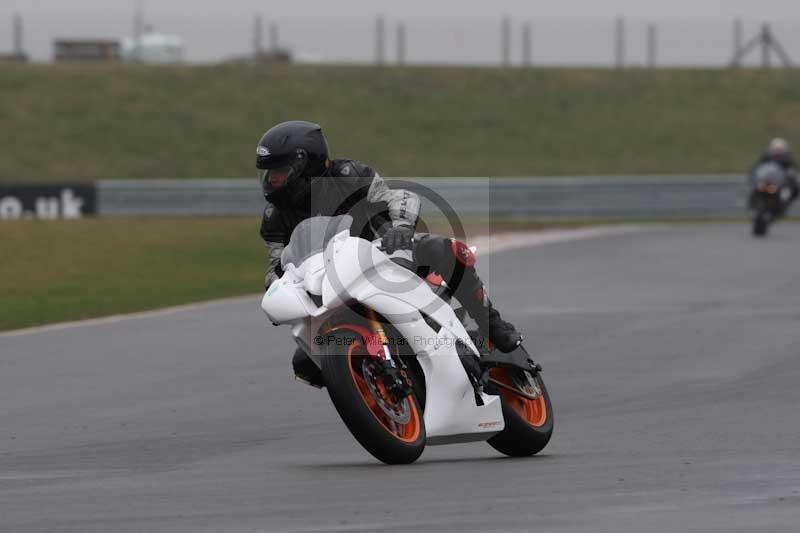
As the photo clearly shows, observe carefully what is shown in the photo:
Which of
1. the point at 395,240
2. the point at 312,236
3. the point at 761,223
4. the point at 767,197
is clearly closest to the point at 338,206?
the point at 312,236

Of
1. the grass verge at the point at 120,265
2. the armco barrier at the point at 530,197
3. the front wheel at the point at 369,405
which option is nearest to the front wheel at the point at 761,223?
the grass verge at the point at 120,265

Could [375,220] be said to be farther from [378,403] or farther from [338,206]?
[378,403]

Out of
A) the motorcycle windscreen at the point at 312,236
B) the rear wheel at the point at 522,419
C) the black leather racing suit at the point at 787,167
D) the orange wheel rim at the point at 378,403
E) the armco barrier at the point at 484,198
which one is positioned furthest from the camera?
the armco barrier at the point at 484,198

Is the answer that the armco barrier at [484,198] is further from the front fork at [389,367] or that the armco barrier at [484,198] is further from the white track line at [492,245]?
the front fork at [389,367]

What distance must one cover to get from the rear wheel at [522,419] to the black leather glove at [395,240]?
1009 millimetres

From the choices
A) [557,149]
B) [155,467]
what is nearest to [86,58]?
[557,149]

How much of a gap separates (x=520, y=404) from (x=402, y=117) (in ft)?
128

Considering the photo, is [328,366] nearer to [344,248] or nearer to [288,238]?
[344,248]

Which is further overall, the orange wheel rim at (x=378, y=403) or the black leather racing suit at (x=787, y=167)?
the black leather racing suit at (x=787, y=167)

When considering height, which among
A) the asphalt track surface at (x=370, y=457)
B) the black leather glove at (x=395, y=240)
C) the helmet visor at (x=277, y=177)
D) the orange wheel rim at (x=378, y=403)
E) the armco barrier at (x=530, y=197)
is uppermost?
the helmet visor at (x=277, y=177)

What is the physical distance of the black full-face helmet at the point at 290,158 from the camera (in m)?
7.89

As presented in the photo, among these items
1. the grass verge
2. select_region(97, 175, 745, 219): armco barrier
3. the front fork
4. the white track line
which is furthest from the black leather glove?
select_region(97, 175, 745, 219): armco barrier

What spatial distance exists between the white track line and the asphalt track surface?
0.32 meters

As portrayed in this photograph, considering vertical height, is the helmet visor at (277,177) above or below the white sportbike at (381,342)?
above
